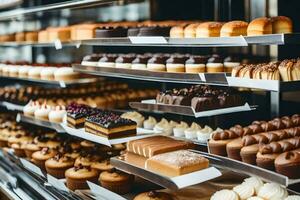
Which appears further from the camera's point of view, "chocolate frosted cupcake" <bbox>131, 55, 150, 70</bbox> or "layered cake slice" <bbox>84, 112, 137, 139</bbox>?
"chocolate frosted cupcake" <bbox>131, 55, 150, 70</bbox>

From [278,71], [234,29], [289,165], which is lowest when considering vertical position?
[289,165]

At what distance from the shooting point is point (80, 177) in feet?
11.6

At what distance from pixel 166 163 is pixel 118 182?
67 centimetres

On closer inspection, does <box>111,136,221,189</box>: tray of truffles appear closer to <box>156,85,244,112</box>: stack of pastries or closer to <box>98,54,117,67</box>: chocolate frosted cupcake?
<box>156,85,244,112</box>: stack of pastries

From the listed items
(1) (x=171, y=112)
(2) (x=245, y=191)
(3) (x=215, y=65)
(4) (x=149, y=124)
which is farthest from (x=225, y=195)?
(4) (x=149, y=124)

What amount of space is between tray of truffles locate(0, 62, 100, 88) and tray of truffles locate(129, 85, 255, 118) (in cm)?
147

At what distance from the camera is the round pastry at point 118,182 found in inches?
127

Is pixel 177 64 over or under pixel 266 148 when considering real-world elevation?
over

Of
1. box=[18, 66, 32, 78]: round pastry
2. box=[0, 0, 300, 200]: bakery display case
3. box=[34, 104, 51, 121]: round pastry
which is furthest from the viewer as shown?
box=[18, 66, 32, 78]: round pastry

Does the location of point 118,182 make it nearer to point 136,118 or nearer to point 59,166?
point 59,166

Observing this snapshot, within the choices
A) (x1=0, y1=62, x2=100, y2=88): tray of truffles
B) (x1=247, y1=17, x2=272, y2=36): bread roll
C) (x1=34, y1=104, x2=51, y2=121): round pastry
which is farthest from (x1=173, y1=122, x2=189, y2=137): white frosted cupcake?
(x1=34, y1=104, x2=51, y2=121): round pastry

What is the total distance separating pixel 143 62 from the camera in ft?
12.4

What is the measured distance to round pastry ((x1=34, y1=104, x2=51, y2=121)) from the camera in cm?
462

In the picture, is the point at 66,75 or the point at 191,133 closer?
the point at 191,133
